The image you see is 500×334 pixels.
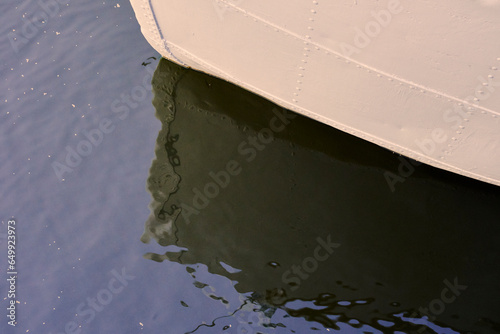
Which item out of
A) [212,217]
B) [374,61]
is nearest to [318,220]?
[212,217]

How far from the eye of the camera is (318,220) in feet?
12.7

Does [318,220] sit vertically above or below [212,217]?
below

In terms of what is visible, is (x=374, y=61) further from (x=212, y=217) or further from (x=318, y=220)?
(x=212, y=217)

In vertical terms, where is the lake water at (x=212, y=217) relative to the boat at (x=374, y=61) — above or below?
below

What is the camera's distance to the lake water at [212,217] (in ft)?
11.3

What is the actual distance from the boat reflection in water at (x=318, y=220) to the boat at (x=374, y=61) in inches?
13.2

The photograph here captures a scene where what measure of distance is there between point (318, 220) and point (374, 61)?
131 centimetres

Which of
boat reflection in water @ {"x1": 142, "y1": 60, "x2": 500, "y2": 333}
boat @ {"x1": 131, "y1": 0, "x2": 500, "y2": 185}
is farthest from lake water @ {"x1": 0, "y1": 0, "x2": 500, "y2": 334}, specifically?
boat @ {"x1": 131, "y1": 0, "x2": 500, "y2": 185}

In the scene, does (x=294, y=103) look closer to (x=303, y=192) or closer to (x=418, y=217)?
(x=303, y=192)

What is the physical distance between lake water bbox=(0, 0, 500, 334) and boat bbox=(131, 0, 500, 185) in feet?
1.35

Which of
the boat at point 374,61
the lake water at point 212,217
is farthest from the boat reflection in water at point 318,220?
the boat at point 374,61

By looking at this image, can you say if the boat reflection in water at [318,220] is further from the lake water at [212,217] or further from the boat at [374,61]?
the boat at [374,61]

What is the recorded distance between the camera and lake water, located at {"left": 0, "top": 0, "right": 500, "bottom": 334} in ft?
11.3

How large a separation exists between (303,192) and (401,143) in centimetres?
87
